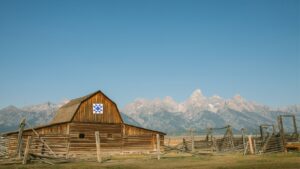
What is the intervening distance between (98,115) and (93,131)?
6.84 ft

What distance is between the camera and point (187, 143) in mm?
41781

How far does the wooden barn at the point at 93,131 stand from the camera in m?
33.4

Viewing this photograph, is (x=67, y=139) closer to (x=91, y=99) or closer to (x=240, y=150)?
(x=91, y=99)

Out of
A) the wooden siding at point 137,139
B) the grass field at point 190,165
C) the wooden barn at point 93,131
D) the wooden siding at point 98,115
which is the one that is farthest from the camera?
the wooden siding at point 137,139

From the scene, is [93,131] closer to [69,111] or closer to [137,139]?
[69,111]

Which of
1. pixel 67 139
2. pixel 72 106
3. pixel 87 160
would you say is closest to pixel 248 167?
pixel 87 160

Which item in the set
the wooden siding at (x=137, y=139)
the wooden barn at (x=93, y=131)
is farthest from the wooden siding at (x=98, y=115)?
the wooden siding at (x=137, y=139)

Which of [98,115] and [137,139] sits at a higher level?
[98,115]

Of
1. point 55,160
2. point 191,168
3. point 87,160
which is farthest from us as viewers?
point 87,160

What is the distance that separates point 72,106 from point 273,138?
23729 mm

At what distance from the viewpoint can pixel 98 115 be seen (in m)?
37.0

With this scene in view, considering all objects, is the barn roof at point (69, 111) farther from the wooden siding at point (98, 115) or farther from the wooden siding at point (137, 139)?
the wooden siding at point (137, 139)

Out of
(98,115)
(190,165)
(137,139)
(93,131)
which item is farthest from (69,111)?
(190,165)

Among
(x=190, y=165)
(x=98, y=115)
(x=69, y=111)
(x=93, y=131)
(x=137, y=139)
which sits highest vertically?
(x=69, y=111)
